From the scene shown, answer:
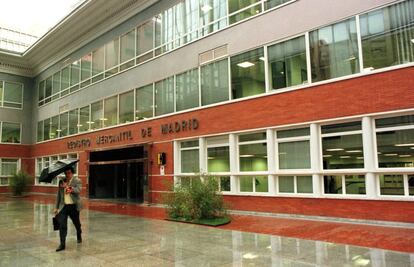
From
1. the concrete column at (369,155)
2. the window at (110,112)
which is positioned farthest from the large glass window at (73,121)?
the concrete column at (369,155)

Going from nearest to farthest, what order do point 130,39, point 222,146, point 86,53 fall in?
point 222,146 < point 130,39 < point 86,53

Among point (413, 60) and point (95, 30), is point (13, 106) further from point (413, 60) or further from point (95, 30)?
point (413, 60)

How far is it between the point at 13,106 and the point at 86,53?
11.7m

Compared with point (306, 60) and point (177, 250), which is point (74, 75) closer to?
point (306, 60)

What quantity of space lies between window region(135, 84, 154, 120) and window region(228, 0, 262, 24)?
6329mm

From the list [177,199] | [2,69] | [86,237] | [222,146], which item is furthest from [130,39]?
[2,69]

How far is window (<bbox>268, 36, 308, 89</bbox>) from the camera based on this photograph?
12673mm

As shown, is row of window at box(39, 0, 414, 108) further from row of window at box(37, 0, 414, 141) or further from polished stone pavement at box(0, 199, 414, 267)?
polished stone pavement at box(0, 199, 414, 267)

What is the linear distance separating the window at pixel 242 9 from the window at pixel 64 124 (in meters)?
16.9

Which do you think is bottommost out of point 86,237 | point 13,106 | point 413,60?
point 86,237

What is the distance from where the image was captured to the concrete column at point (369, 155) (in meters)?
10.5

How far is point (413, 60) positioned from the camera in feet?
33.1

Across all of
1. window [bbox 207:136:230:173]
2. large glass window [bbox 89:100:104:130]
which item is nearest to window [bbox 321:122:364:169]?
window [bbox 207:136:230:173]

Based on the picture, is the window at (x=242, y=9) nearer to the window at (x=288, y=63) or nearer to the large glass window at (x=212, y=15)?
the large glass window at (x=212, y=15)
